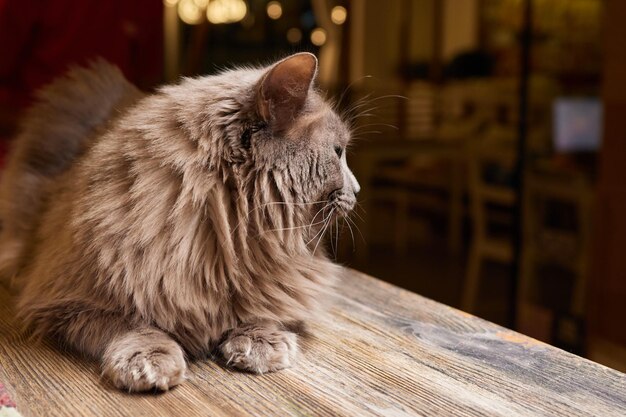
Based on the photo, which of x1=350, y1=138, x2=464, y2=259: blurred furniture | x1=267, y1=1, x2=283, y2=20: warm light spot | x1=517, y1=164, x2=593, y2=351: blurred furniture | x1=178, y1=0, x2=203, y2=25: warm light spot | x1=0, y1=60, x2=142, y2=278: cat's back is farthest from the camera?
x1=350, y1=138, x2=464, y2=259: blurred furniture

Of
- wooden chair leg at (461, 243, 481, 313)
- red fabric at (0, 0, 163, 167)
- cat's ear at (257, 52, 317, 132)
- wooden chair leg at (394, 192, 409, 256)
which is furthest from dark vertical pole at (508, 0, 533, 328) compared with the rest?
wooden chair leg at (394, 192, 409, 256)

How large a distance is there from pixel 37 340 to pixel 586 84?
3.65m

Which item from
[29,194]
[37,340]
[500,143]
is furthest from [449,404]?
[500,143]

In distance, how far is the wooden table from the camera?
94 centimetres

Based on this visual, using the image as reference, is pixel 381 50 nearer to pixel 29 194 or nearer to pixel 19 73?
pixel 19 73

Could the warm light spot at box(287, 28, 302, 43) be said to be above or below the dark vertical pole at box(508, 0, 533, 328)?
above

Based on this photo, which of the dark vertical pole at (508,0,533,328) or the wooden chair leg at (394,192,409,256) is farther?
the wooden chair leg at (394,192,409,256)

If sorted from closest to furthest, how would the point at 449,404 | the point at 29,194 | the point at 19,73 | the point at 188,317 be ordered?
the point at 449,404, the point at 188,317, the point at 29,194, the point at 19,73

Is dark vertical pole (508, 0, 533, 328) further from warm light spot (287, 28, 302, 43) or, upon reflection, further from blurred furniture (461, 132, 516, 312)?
warm light spot (287, 28, 302, 43)

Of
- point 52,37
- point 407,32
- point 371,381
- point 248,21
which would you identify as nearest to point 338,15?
point 248,21

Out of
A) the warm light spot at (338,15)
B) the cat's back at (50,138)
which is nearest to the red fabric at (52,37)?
the cat's back at (50,138)

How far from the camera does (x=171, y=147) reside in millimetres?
1062

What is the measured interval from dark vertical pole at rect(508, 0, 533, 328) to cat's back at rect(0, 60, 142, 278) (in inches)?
55.2

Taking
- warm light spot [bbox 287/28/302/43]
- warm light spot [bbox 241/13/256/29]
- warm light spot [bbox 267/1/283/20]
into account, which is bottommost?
warm light spot [bbox 287/28/302/43]
